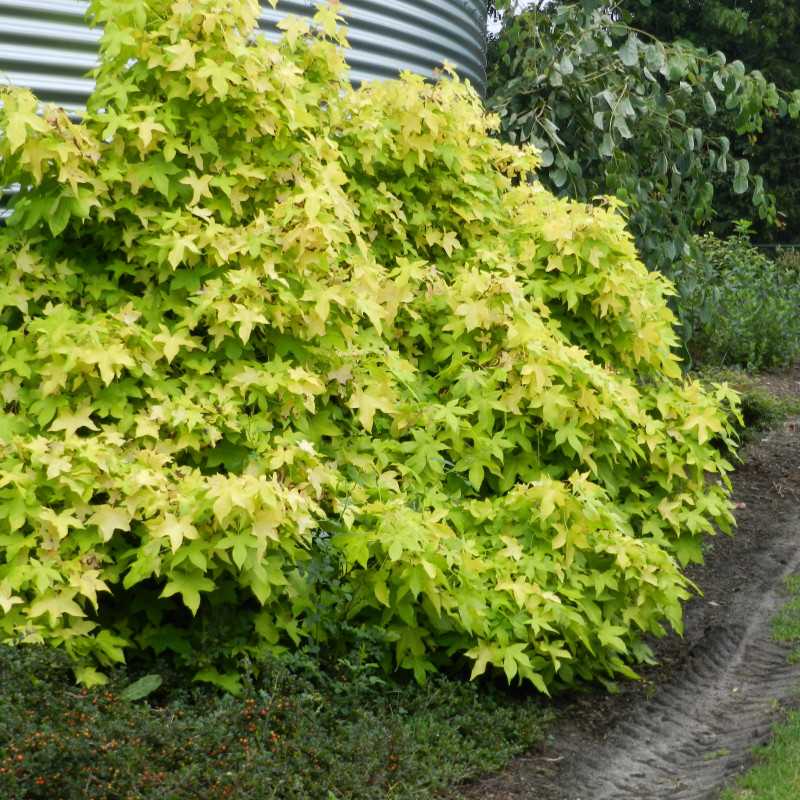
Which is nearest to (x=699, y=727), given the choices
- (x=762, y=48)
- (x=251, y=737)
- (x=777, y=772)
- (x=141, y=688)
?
(x=777, y=772)

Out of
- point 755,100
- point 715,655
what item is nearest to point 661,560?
point 715,655

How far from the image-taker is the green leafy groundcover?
426cm

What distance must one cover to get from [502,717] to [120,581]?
155cm

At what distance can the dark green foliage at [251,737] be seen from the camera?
12.1ft

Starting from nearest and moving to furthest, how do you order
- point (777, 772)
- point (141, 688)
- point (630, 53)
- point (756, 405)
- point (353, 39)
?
point (141, 688) → point (777, 772) → point (353, 39) → point (630, 53) → point (756, 405)

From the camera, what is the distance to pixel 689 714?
17.3 ft

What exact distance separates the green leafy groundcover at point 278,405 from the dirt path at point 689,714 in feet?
0.86

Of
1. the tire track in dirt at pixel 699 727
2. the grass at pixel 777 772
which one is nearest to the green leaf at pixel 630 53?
the tire track in dirt at pixel 699 727

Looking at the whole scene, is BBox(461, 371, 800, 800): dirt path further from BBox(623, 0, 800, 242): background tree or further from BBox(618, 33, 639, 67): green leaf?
BBox(623, 0, 800, 242): background tree

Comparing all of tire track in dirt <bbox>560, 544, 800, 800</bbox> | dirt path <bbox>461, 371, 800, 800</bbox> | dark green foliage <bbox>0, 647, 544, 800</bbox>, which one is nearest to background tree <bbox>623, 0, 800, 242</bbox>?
dirt path <bbox>461, 371, 800, 800</bbox>

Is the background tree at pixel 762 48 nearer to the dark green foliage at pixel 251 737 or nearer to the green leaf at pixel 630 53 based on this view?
the green leaf at pixel 630 53

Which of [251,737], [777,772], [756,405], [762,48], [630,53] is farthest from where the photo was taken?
[762,48]

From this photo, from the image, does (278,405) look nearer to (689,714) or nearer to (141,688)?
(141,688)

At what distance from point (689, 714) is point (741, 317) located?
293 inches
